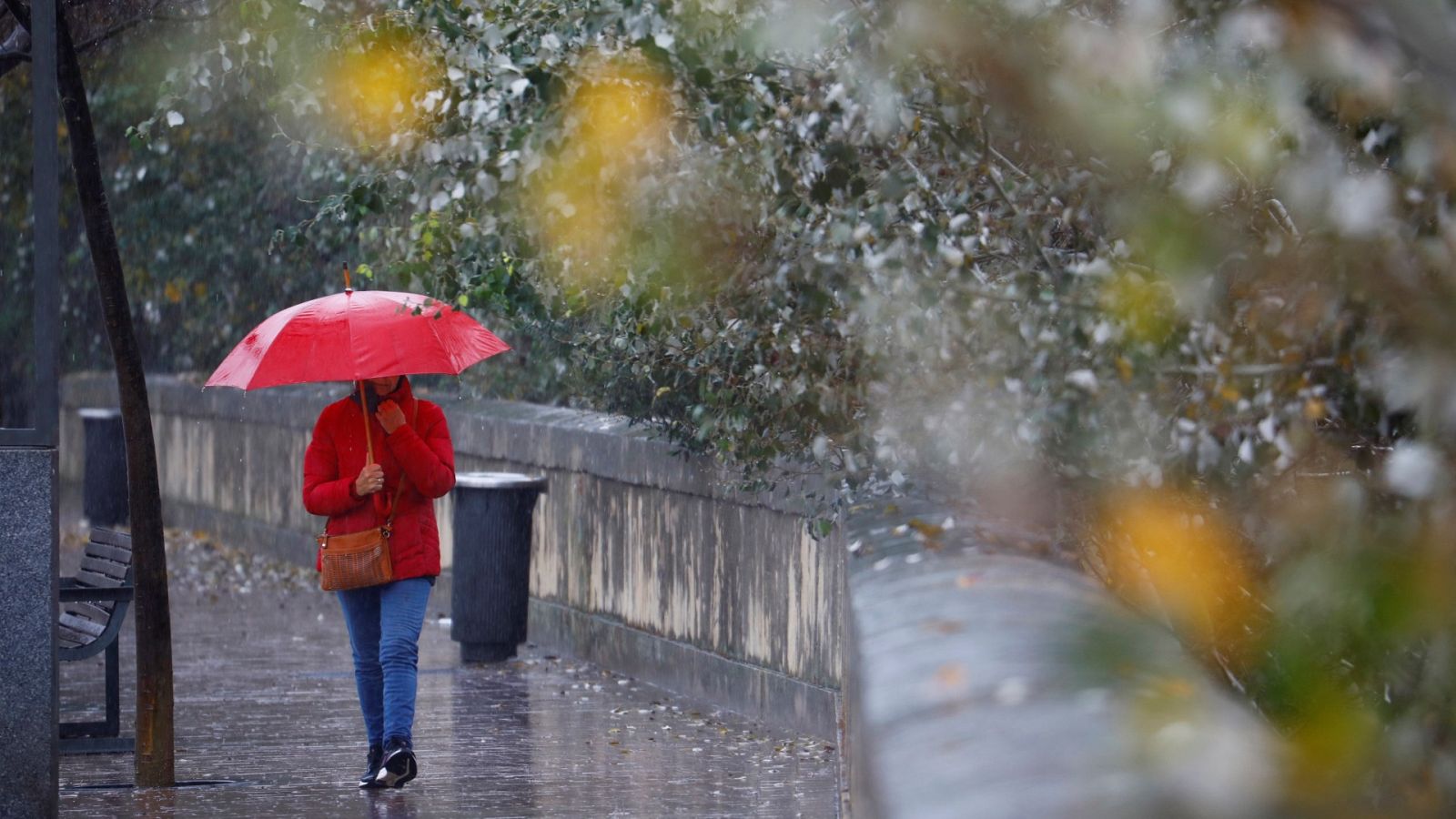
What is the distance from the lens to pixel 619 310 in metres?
7.46

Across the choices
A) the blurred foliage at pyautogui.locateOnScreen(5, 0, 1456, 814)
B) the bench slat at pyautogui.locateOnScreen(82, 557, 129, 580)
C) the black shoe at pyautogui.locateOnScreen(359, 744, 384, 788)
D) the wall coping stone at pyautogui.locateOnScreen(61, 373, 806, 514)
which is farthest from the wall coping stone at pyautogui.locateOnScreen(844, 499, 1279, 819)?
the bench slat at pyautogui.locateOnScreen(82, 557, 129, 580)

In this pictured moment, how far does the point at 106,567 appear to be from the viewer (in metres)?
9.82

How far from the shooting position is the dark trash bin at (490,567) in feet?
39.2

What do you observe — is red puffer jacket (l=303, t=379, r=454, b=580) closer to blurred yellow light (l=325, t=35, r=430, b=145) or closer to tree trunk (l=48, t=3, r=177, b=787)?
tree trunk (l=48, t=3, r=177, b=787)

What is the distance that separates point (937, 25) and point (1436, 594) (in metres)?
2.32

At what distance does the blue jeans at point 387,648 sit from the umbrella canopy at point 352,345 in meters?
0.84

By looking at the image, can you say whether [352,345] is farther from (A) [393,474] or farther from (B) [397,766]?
(B) [397,766]

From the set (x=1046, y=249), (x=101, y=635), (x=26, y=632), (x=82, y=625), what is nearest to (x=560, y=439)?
(x=82, y=625)

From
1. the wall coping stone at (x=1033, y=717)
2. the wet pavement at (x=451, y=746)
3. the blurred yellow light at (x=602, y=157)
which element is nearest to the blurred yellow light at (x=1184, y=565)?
the wall coping stone at (x=1033, y=717)

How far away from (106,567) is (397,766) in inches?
101

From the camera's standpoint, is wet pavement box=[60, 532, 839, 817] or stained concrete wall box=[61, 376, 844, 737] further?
stained concrete wall box=[61, 376, 844, 737]

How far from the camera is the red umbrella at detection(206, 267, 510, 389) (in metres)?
7.86

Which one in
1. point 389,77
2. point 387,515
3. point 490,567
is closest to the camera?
point 389,77

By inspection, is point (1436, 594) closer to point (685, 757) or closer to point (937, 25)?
point (937, 25)
